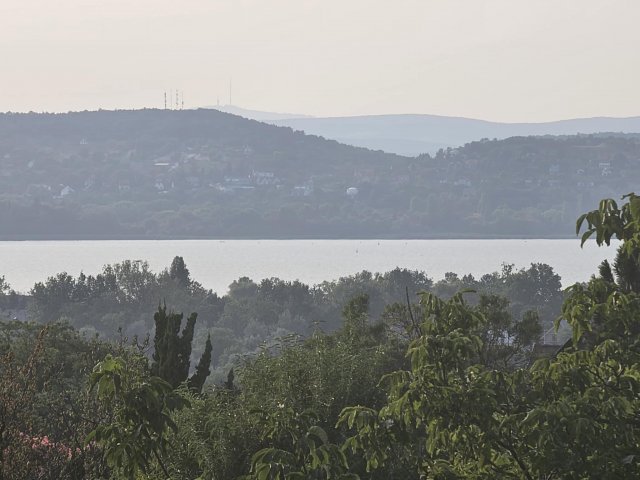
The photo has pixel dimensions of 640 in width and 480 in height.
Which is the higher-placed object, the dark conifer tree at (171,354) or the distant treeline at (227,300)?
the dark conifer tree at (171,354)

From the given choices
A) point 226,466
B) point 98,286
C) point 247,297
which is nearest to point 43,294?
point 98,286

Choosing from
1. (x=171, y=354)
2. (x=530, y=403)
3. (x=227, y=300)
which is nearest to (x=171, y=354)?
(x=171, y=354)

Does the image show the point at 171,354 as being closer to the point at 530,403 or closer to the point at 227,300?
the point at 530,403

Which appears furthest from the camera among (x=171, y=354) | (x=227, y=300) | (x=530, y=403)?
(x=227, y=300)

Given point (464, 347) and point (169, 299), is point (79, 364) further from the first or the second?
point (169, 299)

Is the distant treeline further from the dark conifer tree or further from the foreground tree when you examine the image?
the foreground tree

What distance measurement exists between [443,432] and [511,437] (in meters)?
0.44

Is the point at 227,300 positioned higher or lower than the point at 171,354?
lower

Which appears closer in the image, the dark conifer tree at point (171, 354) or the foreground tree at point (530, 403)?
the foreground tree at point (530, 403)

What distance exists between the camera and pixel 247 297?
426ft

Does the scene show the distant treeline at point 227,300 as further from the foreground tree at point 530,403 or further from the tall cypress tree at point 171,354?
the foreground tree at point 530,403

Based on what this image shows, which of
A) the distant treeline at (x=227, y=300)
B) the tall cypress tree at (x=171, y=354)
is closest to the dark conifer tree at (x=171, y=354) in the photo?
the tall cypress tree at (x=171, y=354)

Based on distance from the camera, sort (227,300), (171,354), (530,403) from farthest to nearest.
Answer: (227,300)
(171,354)
(530,403)

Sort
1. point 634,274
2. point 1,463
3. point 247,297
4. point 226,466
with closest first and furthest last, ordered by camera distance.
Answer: point 1,463 → point 226,466 → point 634,274 → point 247,297
